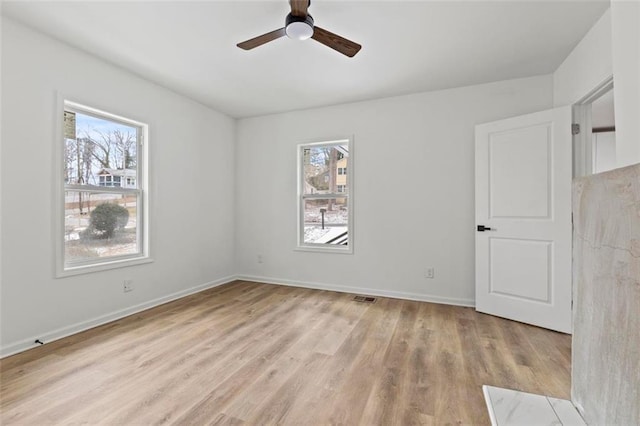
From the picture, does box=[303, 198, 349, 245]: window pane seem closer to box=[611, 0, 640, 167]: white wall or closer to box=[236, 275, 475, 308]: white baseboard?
box=[236, 275, 475, 308]: white baseboard

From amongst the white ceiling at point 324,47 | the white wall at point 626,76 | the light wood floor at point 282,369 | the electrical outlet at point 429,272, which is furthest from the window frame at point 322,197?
the white wall at point 626,76

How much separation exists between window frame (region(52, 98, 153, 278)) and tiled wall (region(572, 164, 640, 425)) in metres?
3.64

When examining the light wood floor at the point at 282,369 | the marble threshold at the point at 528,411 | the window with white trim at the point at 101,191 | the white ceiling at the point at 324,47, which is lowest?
the light wood floor at the point at 282,369

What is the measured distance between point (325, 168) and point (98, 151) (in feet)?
8.85

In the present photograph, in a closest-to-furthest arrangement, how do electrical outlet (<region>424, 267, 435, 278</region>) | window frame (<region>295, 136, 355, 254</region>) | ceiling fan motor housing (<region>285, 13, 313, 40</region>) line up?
ceiling fan motor housing (<region>285, 13, 313, 40</region>) < electrical outlet (<region>424, 267, 435, 278</region>) < window frame (<region>295, 136, 355, 254</region>)

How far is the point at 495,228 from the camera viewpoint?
313cm

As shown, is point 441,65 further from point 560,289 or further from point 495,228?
point 560,289

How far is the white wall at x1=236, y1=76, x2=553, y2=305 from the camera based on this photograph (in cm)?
346

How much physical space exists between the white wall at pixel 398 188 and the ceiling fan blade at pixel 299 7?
6.92 ft

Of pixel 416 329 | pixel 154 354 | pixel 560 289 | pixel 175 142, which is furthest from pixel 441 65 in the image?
pixel 154 354

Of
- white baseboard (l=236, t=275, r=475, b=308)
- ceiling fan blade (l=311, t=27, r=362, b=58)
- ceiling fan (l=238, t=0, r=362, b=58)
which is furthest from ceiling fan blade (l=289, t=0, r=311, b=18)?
white baseboard (l=236, t=275, r=475, b=308)

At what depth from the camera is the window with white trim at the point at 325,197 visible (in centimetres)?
414

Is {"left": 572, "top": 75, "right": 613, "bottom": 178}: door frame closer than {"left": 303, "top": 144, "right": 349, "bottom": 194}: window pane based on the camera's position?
Yes

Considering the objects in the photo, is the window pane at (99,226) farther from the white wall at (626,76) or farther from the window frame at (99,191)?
the white wall at (626,76)
